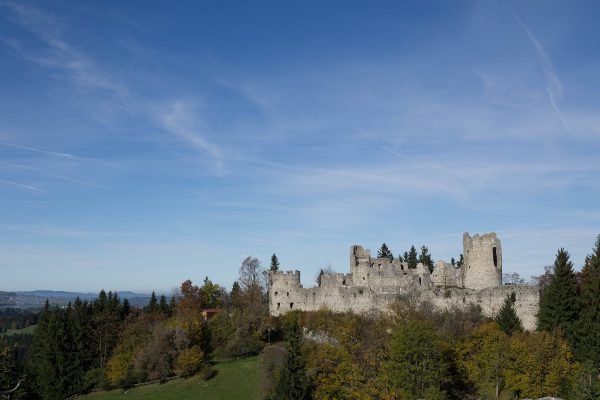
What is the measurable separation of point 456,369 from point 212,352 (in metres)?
31.1

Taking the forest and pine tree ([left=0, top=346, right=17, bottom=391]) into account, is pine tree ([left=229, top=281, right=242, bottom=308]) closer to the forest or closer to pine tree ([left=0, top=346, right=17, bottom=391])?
the forest

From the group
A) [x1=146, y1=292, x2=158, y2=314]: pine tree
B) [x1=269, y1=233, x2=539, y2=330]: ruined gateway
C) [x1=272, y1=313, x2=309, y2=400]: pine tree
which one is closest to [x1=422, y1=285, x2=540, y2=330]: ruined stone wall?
[x1=269, y1=233, x2=539, y2=330]: ruined gateway

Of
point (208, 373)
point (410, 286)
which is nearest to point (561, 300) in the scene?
point (410, 286)

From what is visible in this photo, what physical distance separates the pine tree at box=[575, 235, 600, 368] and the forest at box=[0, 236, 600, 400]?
0.08m

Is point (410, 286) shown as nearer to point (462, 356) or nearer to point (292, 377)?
point (462, 356)

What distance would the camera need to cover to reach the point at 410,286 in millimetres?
59188

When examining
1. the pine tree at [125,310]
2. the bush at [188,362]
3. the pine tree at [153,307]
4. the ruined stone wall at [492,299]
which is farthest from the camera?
the pine tree at [153,307]

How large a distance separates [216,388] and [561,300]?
32766 mm

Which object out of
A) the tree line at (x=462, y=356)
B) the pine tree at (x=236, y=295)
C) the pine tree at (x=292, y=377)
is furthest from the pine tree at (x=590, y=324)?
the pine tree at (x=236, y=295)

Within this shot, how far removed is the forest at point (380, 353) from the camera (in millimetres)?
42969

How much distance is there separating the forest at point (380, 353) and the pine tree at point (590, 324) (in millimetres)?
80

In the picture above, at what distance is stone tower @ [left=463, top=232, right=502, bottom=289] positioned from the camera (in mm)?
58281

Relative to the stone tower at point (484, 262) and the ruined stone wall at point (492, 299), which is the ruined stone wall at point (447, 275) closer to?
the stone tower at point (484, 262)

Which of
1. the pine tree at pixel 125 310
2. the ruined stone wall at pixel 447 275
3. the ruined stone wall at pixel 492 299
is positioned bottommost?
the pine tree at pixel 125 310
